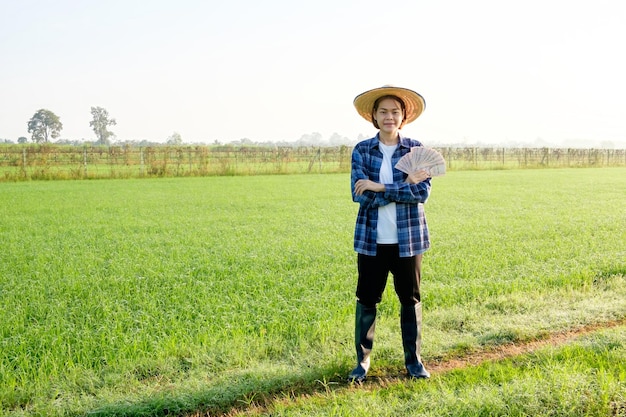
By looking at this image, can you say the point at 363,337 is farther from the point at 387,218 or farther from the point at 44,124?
the point at 44,124

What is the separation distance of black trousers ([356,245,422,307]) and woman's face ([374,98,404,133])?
2.50ft

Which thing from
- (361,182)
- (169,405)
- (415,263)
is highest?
(361,182)

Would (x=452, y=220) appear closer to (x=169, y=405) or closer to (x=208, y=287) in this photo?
(x=208, y=287)

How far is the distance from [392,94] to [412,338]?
161cm

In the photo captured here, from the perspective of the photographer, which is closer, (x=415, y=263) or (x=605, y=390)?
(x=605, y=390)

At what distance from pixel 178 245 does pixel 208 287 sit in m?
2.53

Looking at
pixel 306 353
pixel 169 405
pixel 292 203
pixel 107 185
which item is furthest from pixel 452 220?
pixel 107 185

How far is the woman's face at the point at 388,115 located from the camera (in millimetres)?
3312

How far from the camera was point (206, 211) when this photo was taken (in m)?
11.7

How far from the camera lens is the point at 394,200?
3.22 metres

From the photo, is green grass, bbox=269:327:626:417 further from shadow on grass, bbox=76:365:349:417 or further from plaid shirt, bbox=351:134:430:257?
plaid shirt, bbox=351:134:430:257

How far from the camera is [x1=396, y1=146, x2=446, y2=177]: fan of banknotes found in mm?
3170

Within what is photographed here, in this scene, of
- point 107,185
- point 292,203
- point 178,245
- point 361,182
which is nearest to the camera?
point 361,182

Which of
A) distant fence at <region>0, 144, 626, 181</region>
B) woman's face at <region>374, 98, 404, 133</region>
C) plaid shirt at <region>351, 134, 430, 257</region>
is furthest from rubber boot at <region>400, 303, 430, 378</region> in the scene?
distant fence at <region>0, 144, 626, 181</region>
